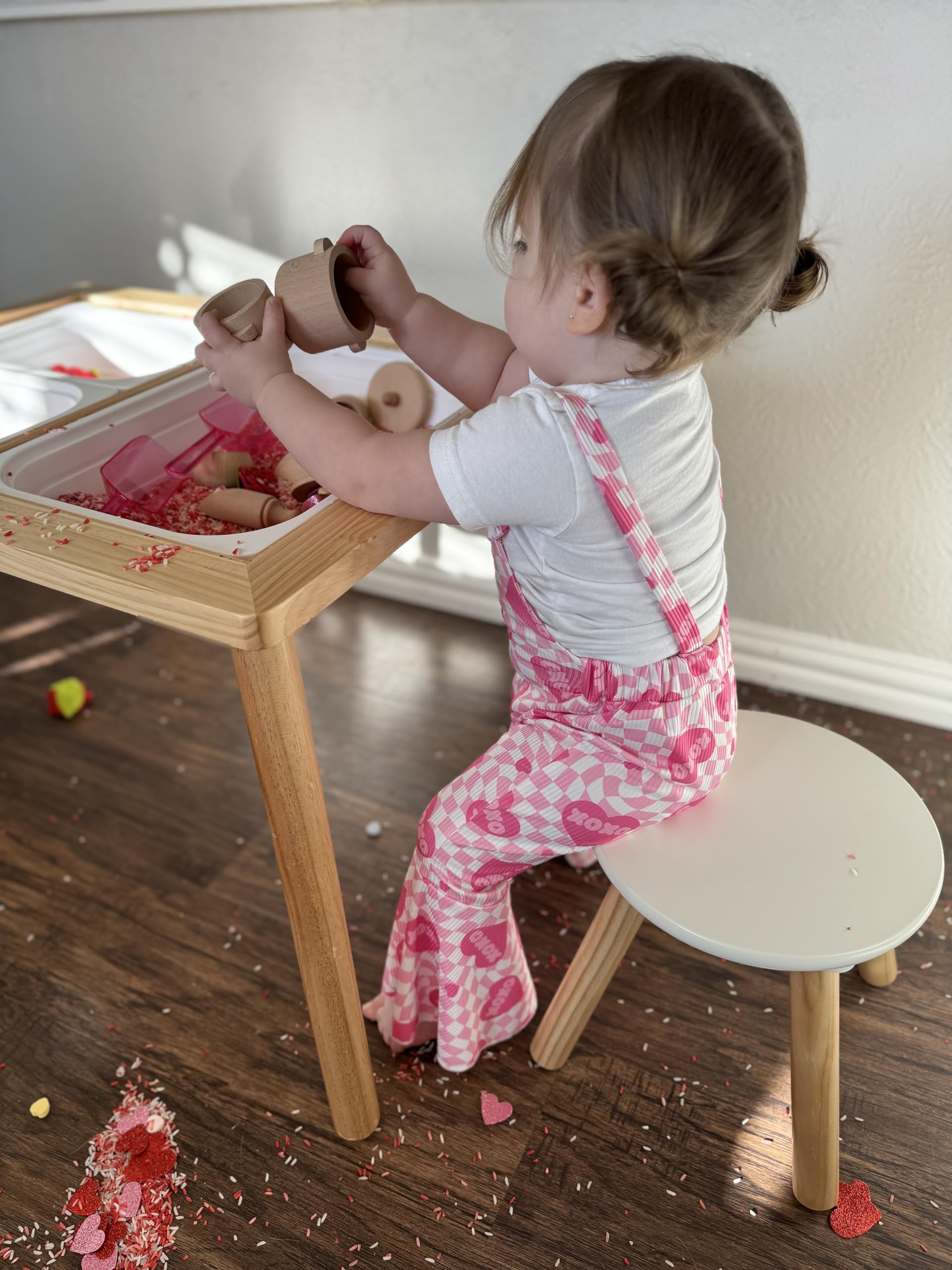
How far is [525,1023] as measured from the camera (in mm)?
1092

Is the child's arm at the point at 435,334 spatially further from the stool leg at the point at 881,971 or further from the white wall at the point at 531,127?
the stool leg at the point at 881,971

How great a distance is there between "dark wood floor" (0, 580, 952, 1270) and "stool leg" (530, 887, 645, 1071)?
4cm

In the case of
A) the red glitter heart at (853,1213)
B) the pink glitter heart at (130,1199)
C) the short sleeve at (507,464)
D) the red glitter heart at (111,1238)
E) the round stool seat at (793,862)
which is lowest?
the red glitter heart at (853,1213)

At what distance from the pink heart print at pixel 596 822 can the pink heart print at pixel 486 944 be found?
0.17m

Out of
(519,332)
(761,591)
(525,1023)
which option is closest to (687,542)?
(519,332)

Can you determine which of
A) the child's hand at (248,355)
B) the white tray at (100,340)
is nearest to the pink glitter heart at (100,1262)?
the child's hand at (248,355)

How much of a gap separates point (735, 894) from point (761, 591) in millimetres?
878

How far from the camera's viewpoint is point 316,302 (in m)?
0.81

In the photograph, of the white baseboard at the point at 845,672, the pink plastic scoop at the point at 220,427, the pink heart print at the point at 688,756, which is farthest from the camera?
the white baseboard at the point at 845,672

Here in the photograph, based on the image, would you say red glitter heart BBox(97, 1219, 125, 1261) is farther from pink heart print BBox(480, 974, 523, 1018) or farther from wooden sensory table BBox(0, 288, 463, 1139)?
pink heart print BBox(480, 974, 523, 1018)

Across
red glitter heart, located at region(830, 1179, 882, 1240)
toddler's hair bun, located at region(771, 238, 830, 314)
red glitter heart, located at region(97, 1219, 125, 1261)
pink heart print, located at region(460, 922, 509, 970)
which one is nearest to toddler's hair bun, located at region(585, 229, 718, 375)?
toddler's hair bun, located at region(771, 238, 830, 314)

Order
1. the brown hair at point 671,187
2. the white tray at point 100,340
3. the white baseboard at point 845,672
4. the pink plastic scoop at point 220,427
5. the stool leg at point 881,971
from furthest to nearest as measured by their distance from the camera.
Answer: the white baseboard at point 845,672, the white tray at point 100,340, the stool leg at point 881,971, the pink plastic scoop at point 220,427, the brown hair at point 671,187

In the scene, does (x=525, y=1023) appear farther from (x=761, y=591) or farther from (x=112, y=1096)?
(x=761, y=591)

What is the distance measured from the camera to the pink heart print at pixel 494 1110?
3.29 feet
